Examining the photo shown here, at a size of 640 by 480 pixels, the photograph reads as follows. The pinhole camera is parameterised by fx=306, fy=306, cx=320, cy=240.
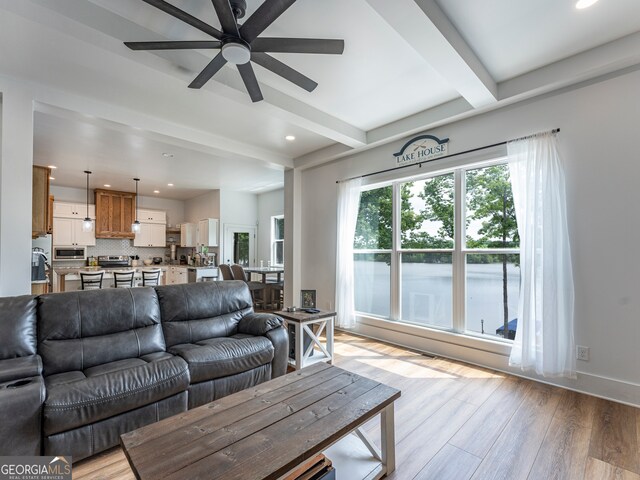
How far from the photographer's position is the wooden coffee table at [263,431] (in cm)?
117

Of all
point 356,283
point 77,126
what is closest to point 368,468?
point 356,283

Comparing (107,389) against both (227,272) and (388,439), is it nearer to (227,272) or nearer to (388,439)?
(388,439)

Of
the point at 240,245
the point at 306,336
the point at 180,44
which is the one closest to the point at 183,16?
the point at 180,44

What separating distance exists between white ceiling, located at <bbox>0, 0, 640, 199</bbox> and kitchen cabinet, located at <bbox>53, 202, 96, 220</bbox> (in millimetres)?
3165

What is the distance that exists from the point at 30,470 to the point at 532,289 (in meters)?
3.72

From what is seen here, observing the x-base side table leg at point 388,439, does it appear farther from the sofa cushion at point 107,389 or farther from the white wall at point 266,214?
the white wall at point 266,214

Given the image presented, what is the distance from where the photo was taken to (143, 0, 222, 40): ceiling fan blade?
162 centimetres

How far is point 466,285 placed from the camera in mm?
3584

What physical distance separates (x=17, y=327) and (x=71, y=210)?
21.4 ft

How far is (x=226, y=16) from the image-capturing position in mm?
1670

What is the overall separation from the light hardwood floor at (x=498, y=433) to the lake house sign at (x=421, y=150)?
99.1 inches

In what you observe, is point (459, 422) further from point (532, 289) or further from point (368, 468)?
point (532, 289)

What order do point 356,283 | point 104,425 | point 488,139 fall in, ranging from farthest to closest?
point 356,283, point 488,139, point 104,425

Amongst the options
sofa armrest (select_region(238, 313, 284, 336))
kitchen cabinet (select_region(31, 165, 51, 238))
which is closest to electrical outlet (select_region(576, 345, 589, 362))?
sofa armrest (select_region(238, 313, 284, 336))
